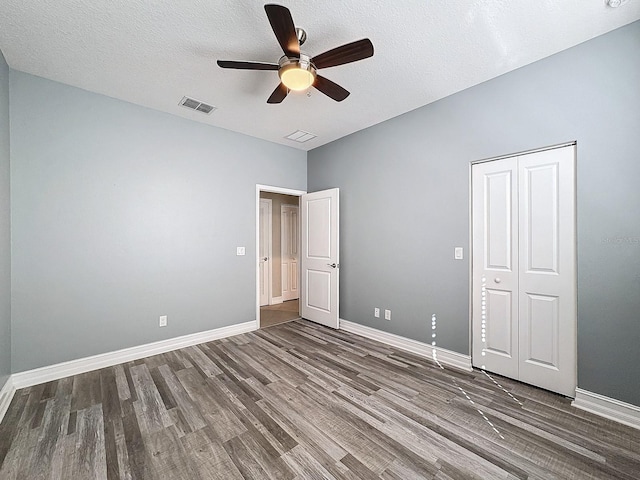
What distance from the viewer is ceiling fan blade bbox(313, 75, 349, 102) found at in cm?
213

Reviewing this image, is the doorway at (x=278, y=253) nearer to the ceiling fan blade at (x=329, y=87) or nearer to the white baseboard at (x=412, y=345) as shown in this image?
the white baseboard at (x=412, y=345)

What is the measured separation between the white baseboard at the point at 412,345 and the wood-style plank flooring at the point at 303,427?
0.52ft

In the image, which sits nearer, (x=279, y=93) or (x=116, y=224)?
(x=279, y=93)

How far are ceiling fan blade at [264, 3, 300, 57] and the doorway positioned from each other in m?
3.67

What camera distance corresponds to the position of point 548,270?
7.72 feet

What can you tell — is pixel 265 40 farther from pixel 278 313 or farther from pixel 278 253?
pixel 278 253

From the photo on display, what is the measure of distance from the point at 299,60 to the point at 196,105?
178cm

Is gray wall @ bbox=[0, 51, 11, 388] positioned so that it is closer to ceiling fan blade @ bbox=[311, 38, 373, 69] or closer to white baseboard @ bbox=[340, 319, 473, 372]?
ceiling fan blade @ bbox=[311, 38, 373, 69]

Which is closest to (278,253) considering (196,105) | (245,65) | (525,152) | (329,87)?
(196,105)

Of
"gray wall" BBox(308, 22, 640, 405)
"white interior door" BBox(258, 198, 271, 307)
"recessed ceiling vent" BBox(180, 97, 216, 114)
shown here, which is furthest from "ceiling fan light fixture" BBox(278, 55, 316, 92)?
"white interior door" BBox(258, 198, 271, 307)

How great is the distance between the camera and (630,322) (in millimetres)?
1966

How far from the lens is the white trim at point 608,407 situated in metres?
1.92

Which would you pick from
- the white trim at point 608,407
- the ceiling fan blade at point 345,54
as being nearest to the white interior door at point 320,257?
the ceiling fan blade at point 345,54

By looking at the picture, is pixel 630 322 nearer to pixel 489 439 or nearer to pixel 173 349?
pixel 489 439
